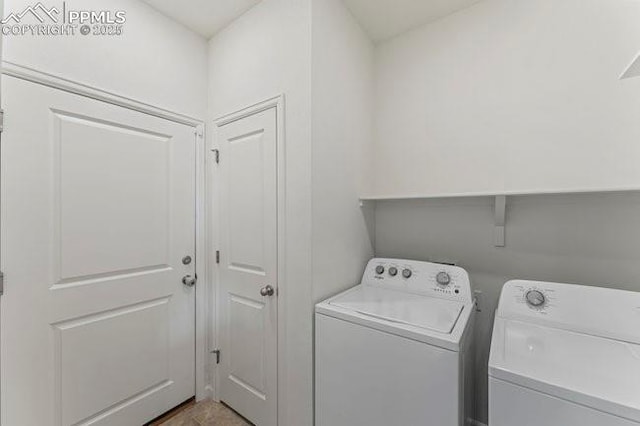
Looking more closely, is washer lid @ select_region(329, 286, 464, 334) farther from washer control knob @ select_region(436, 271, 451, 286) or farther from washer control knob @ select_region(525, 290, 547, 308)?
washer control knob @ select_region(525, 290, 547, 308)

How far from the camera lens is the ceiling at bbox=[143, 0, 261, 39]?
5.51 ft

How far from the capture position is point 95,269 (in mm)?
1460

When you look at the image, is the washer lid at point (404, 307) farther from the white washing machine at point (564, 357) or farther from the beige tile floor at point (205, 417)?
the beige tile floor at point (205, 417)

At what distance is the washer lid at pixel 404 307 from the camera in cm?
116

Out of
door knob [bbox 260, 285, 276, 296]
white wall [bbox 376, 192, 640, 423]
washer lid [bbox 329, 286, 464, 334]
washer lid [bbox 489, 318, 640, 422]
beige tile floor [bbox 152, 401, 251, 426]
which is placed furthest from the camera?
beige tile floor [bbox 152, 401, 251, 426]

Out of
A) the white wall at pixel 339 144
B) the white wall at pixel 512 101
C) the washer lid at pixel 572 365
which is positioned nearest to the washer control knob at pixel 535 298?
the washer lid at pixel 572 365

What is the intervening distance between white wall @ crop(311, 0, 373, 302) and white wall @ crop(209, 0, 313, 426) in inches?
2.0

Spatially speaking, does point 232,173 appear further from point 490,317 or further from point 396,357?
point 490,317

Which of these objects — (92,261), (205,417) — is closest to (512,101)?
(92,261)

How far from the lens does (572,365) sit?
0.89m

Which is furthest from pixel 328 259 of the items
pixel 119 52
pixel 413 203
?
pixel 119 52

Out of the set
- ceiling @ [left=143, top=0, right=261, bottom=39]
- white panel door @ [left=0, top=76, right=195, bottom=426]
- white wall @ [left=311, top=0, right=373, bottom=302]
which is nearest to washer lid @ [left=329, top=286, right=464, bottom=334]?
white wall @ [left=311, top=0, right=373, bottom=302]

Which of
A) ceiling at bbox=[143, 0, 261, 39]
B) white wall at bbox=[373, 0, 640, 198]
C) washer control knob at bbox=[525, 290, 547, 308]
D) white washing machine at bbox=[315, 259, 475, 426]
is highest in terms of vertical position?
ceiling at bbox=[143, 0, 261, 39]

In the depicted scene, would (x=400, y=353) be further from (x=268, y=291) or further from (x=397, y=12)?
(x=397, y=12)
